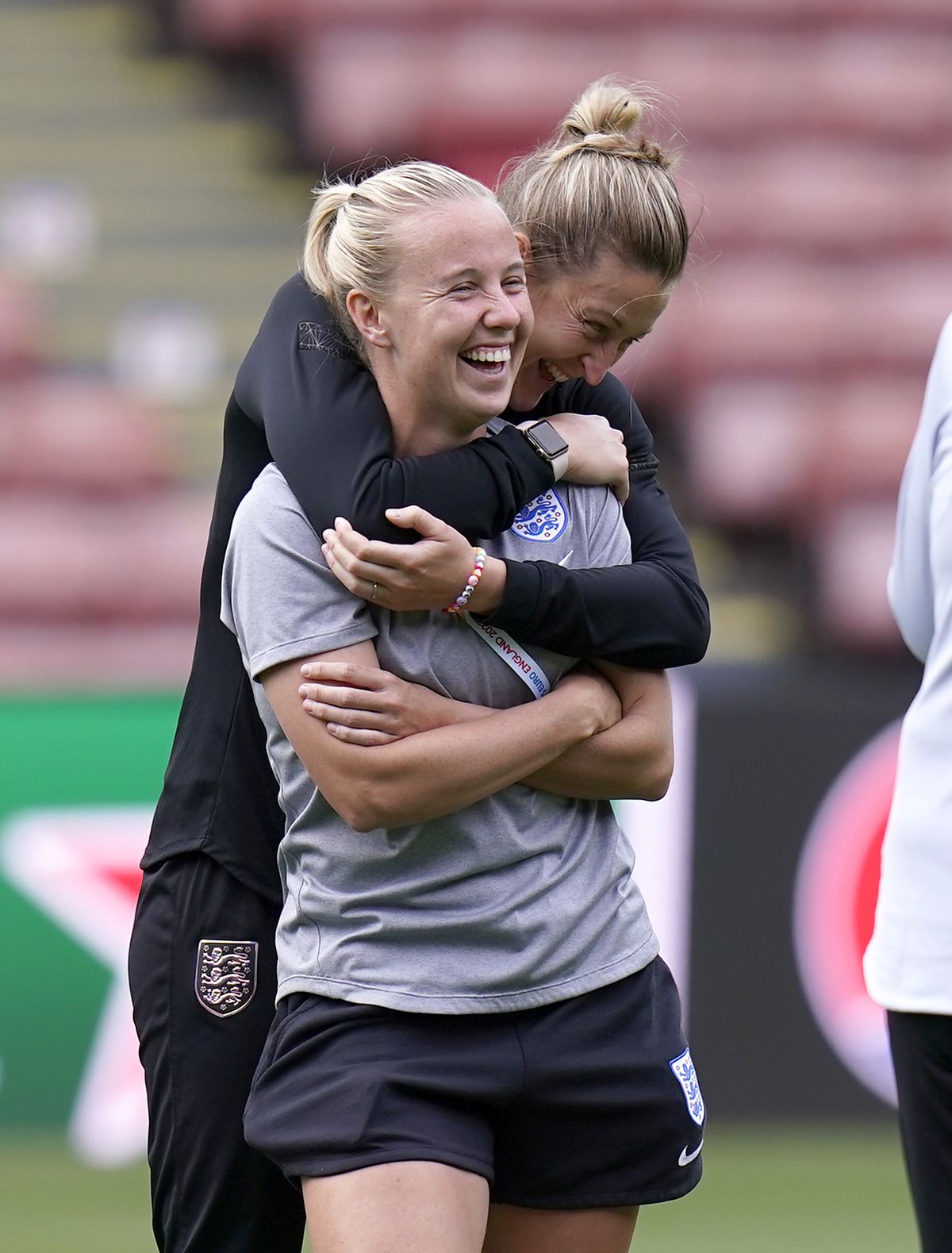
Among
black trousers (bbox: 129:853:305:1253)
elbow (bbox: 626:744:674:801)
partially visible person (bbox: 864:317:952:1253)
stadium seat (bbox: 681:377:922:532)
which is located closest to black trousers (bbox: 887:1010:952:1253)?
partially visible person (bbox: 864:317:952:1253)

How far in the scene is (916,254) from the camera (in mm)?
6125

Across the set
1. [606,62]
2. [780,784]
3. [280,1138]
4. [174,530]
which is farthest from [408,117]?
[280,1138]

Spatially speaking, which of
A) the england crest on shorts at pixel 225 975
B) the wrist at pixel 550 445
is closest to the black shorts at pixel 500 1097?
the england crest on shorts at pixel 225 975

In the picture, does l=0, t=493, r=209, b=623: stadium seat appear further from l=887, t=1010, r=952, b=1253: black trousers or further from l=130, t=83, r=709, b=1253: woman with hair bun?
l=887, t=1010, r=952, b=1253: black trousers

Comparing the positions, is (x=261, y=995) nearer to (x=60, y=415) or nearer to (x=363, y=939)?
(x=363, y=939)

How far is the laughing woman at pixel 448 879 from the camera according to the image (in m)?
1.53

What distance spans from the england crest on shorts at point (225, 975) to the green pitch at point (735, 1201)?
5.29 ft

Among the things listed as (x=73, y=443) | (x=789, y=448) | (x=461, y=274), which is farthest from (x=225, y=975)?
(x=789, y=448)

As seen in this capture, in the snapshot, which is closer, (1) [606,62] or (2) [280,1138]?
(2) [280,1138]

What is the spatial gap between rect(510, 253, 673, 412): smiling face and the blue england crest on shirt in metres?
0.13

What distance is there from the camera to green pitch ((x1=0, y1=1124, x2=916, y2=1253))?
3287mm

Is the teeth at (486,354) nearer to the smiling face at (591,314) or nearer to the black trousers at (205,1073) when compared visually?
the smiling face at (591,314)

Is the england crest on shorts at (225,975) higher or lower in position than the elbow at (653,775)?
lower

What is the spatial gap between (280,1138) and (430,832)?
0.29m
